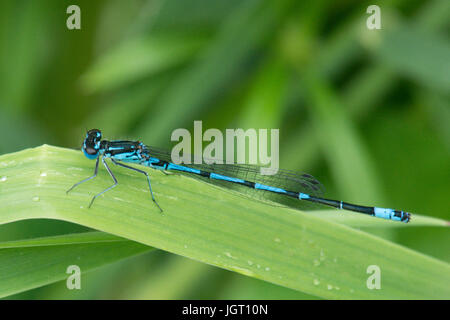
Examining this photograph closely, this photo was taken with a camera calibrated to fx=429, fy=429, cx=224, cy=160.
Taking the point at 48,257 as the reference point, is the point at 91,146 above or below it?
above

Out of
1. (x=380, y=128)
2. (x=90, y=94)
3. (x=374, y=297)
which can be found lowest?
(x=374, y=297)

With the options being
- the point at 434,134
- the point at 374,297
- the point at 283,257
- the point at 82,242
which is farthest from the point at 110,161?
the point at 434,134

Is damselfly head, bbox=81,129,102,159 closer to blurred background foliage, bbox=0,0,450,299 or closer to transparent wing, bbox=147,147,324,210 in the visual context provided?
transparent wing, bbox=147,147,324,210

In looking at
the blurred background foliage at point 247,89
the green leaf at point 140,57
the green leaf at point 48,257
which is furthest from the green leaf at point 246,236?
the green leaf at point 140,57

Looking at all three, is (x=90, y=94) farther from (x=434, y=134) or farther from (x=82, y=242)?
(x=434, y=134)

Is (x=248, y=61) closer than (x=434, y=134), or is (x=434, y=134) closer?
(x=434, y=134)

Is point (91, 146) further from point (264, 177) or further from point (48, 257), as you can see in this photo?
point (264, 177)

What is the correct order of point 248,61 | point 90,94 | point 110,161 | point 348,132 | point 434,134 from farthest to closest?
1. point 90,94
2. point 248,61
3. point 434,134
4. point 348,132
5. point 110,161

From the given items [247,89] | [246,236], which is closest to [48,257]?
[246,236]
